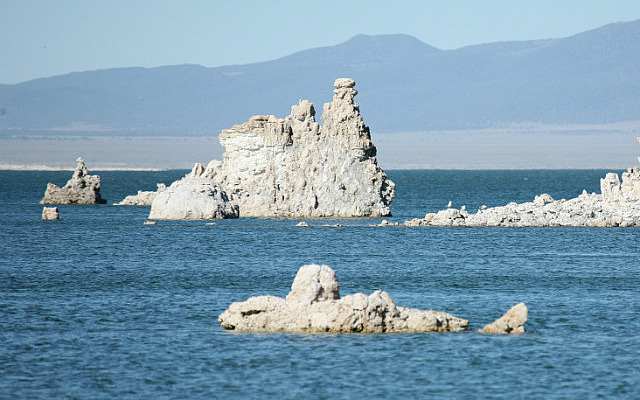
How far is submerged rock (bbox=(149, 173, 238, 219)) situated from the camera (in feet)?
254

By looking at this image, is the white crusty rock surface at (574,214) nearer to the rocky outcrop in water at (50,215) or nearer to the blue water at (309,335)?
the blue water at (309,335)

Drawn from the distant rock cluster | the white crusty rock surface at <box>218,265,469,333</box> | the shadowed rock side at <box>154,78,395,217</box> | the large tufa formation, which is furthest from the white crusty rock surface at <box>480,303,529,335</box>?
the large tufa formation

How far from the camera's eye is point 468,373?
2631 centimetres

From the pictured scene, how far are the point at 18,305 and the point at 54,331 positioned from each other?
5.68 metres

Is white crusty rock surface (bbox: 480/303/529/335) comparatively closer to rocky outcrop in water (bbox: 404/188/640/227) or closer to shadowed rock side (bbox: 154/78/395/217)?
rocky outcrop in water (bbox: 404/188/640/227)

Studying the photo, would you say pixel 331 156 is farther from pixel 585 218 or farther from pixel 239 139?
pixel 585 218

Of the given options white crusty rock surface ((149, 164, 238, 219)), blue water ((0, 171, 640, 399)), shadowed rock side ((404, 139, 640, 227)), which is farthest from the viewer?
white crusty rock surface ((149, 164, 238, 219))

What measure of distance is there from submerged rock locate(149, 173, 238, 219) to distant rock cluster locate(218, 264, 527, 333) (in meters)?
47.0

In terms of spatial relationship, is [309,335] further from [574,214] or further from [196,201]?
[196,201]


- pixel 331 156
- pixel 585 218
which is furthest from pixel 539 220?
pixel 331 156

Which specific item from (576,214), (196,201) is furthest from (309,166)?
(576,214)

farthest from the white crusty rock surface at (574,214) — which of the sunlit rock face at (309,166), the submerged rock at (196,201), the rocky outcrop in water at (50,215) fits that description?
the rocky outcrop in water at (50,215)

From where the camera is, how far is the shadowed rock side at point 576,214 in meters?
72.2

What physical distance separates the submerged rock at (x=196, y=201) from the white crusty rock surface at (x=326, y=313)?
47051 millimetres
